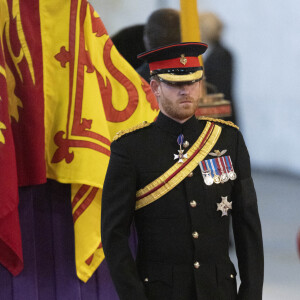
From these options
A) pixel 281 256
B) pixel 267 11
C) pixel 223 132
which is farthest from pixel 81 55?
pixel 267 11

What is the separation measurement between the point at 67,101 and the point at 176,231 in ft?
2.62

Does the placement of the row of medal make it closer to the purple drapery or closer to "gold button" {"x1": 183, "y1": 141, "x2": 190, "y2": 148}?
"gold button" {"x1": 183, "y1": 141, "x2": 190, "y2": 148}

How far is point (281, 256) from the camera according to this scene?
4719 mm

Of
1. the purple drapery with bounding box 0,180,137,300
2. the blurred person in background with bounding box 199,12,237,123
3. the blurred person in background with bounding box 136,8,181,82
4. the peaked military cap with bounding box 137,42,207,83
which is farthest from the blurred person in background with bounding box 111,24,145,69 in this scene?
the peaked military cap with bounding box 137,42,207,83

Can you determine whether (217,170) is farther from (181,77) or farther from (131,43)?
(131,43)

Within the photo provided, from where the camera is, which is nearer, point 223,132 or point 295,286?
point 223,132

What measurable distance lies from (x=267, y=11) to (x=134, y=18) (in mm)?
1655

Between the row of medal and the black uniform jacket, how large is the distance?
0.6 inches

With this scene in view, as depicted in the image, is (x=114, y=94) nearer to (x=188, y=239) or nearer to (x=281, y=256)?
(x=188, y=239)

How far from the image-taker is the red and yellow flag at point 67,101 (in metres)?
2.67

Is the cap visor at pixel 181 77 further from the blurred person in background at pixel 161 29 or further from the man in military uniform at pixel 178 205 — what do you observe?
the blurred person in background at pixel 161 29

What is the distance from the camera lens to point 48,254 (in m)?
2.80

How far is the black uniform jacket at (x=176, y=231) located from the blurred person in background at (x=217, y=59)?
8.03 feet

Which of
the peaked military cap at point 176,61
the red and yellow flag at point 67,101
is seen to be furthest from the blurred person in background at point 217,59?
the peaked military cap at point 176,61
